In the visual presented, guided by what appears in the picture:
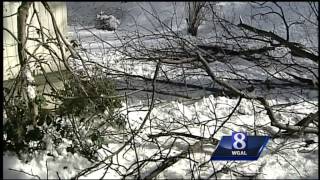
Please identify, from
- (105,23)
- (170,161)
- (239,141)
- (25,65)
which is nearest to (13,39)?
(25,65)

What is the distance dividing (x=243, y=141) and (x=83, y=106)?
49.8 inches

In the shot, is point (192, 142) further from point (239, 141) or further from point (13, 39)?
point (13, 39)

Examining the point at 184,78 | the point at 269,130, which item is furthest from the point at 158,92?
the point at 269,130

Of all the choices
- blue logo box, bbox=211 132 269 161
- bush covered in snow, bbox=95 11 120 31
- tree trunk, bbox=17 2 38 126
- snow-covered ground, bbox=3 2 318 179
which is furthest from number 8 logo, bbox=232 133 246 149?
bush covered in snow, bbox=95 11 120 31

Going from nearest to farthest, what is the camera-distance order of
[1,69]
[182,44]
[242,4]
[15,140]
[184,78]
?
[15,140]
[1,69]
[182,44]
[184,78]
[242,4]

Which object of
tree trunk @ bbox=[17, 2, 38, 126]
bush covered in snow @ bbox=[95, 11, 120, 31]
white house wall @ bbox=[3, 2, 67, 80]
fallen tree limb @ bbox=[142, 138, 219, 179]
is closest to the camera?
fallen tree limb @ bbox=[142, 138, 219, 179]

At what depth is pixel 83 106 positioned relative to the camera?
335 cm

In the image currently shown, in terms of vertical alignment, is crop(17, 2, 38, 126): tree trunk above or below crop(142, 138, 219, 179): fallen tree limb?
above

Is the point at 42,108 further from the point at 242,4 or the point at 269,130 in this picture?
the point at 242,4

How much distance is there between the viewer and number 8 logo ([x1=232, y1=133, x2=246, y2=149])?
3069 mm

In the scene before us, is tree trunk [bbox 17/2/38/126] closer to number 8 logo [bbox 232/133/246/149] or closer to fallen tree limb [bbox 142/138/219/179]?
fallen tree limb [bbox 142/138/219/179]

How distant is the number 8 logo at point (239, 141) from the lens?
10.1 ft

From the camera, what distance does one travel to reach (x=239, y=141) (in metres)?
3.09

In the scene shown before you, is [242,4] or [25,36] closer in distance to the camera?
[25,36]
